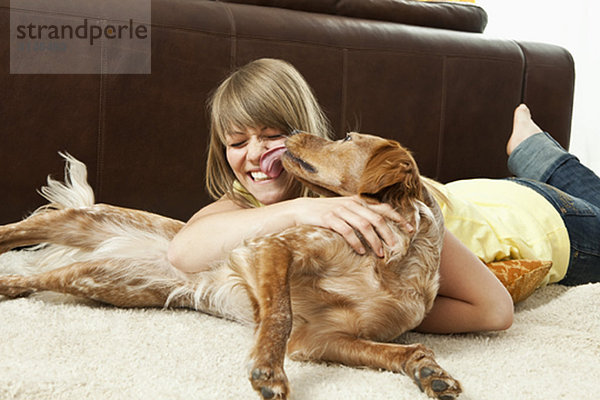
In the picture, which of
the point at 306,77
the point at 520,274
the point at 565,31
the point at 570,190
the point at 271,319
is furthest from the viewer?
the point at 565,31

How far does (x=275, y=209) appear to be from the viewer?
62.7 inches

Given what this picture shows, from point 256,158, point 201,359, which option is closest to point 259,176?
point 256,158

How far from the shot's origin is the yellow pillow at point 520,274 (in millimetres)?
1840

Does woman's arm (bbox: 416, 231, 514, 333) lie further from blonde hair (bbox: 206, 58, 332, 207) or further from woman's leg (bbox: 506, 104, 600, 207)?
woman's leg (bbox: 506, 104, 600, 207)

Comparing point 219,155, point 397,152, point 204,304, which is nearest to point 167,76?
point 219,155

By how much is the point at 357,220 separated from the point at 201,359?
1.48ft

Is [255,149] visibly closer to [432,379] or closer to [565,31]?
[432,379]

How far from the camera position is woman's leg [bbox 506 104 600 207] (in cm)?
265

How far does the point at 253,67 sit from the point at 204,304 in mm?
737

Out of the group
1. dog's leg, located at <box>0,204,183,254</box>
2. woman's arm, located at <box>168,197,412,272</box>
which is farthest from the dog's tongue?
dog's leg, located at <box>0,204,183,254</box>

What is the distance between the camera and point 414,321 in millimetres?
1429

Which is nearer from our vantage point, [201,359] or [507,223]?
[201,359]

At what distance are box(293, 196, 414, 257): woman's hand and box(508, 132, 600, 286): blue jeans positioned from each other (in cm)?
120

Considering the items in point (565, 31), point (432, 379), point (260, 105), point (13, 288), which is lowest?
point (13, 288)
